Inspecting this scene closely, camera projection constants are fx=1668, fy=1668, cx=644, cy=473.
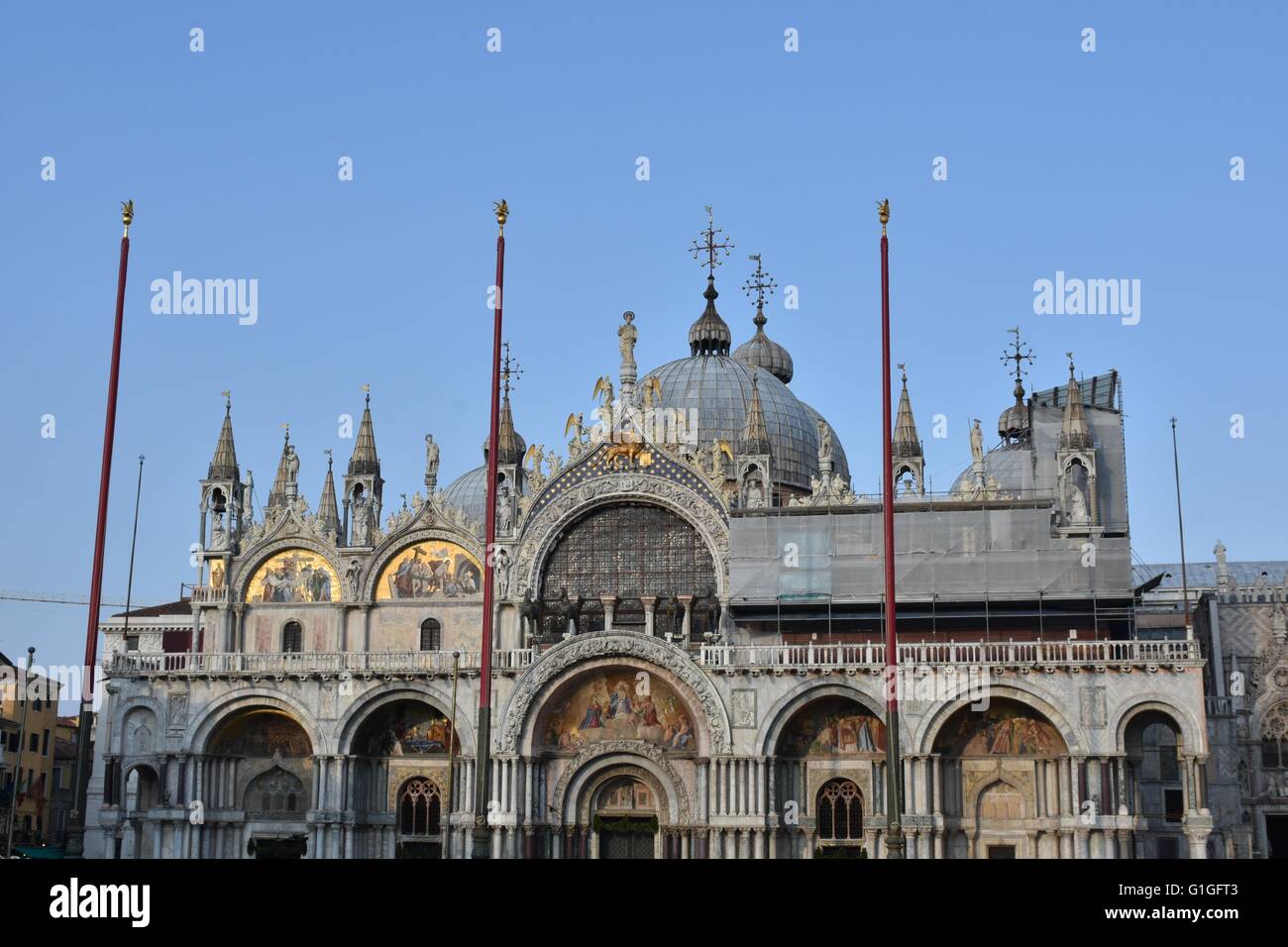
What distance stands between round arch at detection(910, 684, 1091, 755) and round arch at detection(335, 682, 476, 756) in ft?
48.0

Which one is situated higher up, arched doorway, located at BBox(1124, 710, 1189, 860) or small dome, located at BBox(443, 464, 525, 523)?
small dome, located at BBox(443, 464, 525, 523)

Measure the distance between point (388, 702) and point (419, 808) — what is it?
3.91 m

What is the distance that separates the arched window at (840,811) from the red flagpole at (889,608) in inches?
428

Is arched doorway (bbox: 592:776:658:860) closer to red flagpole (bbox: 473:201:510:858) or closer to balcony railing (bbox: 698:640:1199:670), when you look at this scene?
balcony railing (bbox: 698:640:1199:670)

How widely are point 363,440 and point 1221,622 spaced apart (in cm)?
3490

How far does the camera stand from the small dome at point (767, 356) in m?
79.2

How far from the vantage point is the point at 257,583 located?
59594 mm

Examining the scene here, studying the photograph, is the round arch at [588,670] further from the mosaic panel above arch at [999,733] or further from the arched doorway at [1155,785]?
the arched doorway at [1155,785]

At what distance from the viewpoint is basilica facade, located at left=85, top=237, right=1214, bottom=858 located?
50.7m

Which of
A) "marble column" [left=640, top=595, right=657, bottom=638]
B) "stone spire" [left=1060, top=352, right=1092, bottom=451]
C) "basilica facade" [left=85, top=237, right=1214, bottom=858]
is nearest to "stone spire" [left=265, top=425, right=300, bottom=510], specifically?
"basilica facade" [left=85, top=237, right=1214, bottom=858]

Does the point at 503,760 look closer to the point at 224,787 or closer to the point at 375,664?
the point at 375,664

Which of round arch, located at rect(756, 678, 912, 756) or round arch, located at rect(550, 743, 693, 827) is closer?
round arch, located at rect(756, 678, 912, 756)
